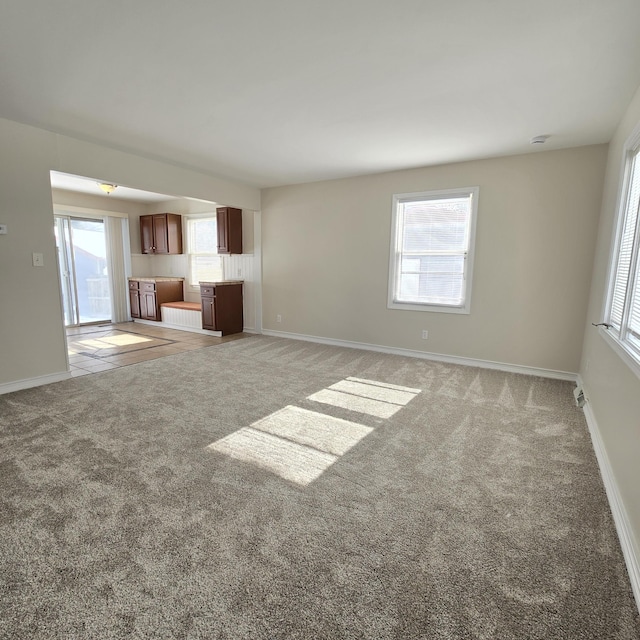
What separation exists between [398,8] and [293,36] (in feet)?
1.94

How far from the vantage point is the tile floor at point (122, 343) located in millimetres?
4516

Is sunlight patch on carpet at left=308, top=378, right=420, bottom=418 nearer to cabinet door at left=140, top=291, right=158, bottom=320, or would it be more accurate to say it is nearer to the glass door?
cabinet door at left=140, top=291, right=158, bottom=320

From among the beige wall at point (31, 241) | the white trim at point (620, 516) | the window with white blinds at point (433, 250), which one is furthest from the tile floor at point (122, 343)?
the white trim at point (620, 516)

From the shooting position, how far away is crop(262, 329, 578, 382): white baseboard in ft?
13.4

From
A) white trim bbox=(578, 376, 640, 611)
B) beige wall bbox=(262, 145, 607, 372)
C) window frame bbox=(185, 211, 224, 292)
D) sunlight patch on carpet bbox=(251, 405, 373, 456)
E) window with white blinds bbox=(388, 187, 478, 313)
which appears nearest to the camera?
white trim bbox=(578, 376, 640, 611)

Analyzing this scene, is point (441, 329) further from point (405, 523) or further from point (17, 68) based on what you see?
point (17, 68)

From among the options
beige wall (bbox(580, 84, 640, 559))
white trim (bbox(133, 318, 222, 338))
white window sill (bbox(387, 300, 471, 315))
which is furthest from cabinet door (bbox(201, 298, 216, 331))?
beige wall (bbox(580, 84, 640, 559))

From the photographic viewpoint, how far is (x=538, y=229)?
3.96 m

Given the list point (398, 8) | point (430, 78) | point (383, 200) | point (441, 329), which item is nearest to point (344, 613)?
point (398, 8)

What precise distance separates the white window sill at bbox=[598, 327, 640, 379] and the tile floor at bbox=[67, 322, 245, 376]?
483cm

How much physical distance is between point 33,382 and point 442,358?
186 inches

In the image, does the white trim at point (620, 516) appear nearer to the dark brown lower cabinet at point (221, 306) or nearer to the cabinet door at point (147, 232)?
the dark brown lower cabinet at point (221, 306)

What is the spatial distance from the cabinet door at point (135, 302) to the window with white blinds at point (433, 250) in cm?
537

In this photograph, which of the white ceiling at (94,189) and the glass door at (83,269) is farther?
the glass door at (83,269)
